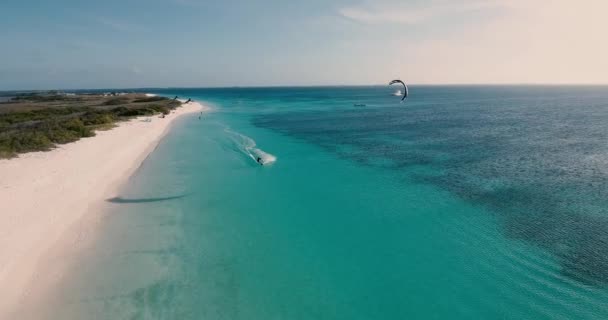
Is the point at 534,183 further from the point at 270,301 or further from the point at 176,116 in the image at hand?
the point at 176,116

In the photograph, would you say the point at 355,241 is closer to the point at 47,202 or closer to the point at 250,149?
the point at 47,202

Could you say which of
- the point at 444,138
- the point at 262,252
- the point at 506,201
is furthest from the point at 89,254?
the point at 444,138

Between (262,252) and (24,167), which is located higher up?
(24,167)

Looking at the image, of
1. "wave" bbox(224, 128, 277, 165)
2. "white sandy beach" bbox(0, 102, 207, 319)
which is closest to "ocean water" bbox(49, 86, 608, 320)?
"wave" bbox(224, 128, 277, 165)

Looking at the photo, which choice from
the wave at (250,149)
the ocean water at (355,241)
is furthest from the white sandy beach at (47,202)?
the wave at (250,149)

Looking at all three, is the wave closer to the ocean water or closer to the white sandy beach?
the ocean water

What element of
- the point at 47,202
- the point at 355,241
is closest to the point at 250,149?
the point at 47,202
